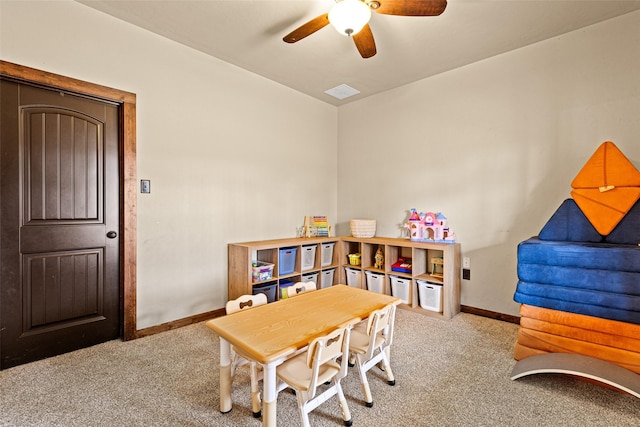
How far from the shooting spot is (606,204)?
212cm

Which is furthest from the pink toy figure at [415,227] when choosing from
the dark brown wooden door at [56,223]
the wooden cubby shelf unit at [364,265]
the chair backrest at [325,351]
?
the dark brown wooden door at [56,223]

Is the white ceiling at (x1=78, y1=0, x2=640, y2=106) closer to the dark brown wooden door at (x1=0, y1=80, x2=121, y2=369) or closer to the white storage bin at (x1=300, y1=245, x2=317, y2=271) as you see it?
the dark brown wooden door at (x1=0, y1=80, x2=121, y2=369)

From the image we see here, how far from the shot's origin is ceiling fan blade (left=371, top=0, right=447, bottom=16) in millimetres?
1759

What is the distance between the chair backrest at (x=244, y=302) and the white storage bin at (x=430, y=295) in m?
1.90

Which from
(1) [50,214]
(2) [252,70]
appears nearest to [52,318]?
(1) [50,214]

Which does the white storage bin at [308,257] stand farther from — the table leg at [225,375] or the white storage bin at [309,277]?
the table leg at [225,375]

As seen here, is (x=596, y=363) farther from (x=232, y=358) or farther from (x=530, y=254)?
(x=232, y=358)

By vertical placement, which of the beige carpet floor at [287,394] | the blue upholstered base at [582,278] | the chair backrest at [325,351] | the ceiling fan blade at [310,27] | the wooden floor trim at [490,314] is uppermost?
the ceiling fan blade at [310,27]

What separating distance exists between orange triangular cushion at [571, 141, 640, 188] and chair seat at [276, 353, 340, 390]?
2305mm

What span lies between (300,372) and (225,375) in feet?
1.49

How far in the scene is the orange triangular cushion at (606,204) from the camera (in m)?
2.05

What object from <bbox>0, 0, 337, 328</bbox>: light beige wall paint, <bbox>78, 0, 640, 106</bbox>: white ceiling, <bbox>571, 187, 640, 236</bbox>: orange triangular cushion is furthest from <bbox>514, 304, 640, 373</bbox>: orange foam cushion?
<bbox>0, 0, 337, 328</bbox>: light beige wall paint

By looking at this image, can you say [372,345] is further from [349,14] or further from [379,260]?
[379,260]

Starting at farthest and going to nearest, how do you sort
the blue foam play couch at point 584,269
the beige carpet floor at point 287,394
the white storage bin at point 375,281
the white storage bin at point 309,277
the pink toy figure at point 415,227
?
the white storage bin at point 309,277 → the white storage bin at point 375,281 → the pink toy figure at point 415,227 → the blue foam play couch at point 584,269 → the beige carpet floor at point 287,394
